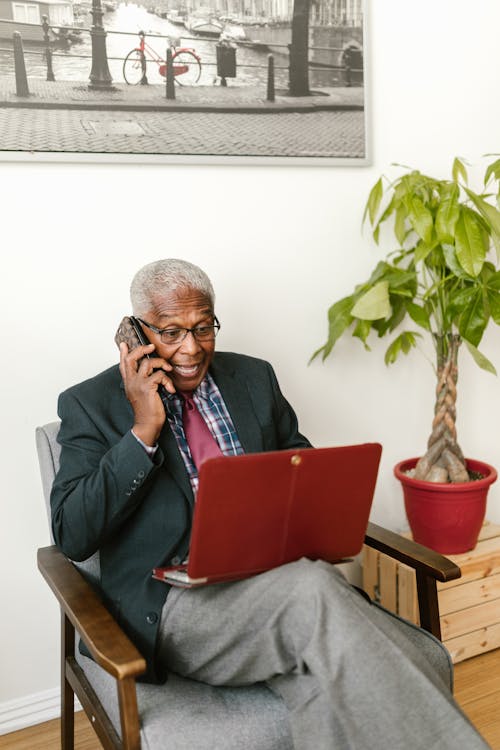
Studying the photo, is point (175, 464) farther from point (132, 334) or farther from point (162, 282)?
point (162, 282)

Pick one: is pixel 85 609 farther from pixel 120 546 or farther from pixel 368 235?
pixel 368 235

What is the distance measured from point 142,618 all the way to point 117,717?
191 mm

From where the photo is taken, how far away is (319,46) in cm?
233

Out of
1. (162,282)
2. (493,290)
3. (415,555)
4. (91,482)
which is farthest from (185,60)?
(415,555)

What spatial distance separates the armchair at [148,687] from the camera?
4.49 feet

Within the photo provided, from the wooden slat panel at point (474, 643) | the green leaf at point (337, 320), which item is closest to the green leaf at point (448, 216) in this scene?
the green leaf at point (337, 320)

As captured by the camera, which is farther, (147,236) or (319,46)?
(319,46)

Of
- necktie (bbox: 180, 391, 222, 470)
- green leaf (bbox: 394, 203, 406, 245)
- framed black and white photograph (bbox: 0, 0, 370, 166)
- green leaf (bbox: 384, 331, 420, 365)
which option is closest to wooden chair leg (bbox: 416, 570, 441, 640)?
necktie (bbox: 180, 391, 222, 470)

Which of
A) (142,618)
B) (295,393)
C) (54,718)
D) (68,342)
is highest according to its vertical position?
(68,342)

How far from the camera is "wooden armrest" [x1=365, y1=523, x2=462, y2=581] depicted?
5.59 ft

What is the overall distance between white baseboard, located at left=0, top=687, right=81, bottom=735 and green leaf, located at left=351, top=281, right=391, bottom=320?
134 cm

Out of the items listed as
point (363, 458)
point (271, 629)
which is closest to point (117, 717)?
point (271, 629)

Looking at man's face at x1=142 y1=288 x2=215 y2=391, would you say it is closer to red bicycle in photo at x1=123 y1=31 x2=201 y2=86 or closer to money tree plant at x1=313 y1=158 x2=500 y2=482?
money tree plant at x1=313 y1=158 x2=500 y2=482

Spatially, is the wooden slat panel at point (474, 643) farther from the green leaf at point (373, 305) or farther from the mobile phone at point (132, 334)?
the mobile phone at point (132, 334)
